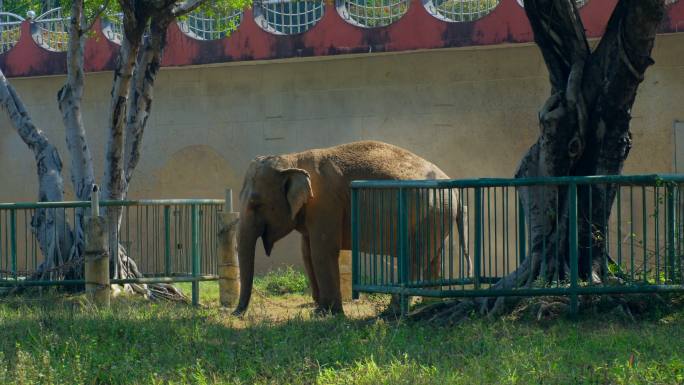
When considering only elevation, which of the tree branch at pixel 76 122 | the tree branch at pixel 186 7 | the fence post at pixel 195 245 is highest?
the tree branch at pixel 186 7

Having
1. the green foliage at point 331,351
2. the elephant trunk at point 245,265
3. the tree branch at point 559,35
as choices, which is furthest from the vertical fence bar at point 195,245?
the tree branch at point 559,35

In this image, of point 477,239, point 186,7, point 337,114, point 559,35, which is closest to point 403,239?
point 477,239

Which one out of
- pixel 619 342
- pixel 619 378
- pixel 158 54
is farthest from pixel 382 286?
pixel 158 54

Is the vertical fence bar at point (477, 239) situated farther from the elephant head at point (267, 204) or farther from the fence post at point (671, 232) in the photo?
the elephant head at point (267, 204)

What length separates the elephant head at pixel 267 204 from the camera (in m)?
11.3

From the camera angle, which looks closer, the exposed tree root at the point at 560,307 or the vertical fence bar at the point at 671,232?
the vertical fence bar at the point at 671,232

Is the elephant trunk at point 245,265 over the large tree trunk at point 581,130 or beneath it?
beneath

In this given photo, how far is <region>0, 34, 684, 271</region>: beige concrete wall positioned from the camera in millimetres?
15414

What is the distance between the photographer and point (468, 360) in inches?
289

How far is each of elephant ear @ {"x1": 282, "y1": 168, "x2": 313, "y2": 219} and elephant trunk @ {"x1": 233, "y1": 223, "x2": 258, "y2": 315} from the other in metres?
0.54

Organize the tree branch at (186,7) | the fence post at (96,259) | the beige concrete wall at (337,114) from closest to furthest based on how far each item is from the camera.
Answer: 1. the fence post at (96,259)
2. the tree branch at (186,7)
3. the beige concrete wall at (337,114)

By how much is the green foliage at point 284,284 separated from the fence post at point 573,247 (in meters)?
6.01

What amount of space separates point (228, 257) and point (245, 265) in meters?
1.23

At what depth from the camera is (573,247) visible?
29.5 feet
